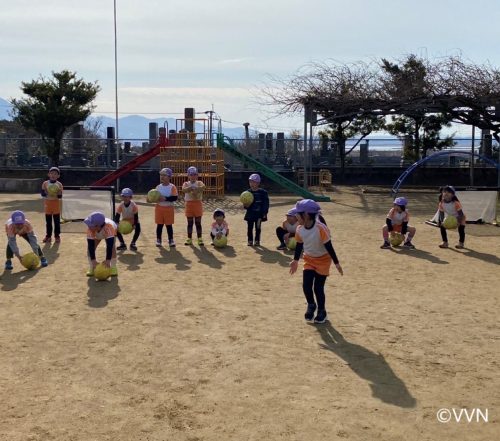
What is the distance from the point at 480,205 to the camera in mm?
17266

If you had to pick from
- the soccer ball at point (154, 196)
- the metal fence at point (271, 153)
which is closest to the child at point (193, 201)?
the soccer ball at point (154, 196)

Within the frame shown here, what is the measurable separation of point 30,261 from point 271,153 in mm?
23401

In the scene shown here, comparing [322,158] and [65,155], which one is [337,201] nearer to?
[322,158]

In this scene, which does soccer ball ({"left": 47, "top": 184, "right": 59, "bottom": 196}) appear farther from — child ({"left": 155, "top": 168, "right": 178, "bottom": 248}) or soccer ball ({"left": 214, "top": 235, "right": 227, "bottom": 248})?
soccer ball ({"left": 214, "top": 235, "right": 227, "bottom": 248})

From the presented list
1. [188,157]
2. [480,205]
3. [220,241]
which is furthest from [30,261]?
[188,157]

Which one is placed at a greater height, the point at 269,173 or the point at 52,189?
the point at 269,173

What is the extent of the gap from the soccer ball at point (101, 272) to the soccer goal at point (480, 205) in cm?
1034

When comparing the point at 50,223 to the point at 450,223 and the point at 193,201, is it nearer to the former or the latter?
the point at 193,201

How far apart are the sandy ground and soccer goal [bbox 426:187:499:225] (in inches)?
200

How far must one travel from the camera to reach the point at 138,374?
244 inches

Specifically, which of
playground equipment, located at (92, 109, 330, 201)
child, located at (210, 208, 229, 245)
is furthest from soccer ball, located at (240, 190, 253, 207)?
playground equipment, located at (92, 109, 330, 201)

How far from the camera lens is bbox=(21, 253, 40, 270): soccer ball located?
434 inches

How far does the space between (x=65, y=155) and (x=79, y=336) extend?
27350mm

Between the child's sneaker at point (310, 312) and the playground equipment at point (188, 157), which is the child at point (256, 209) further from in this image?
the playground equipment at point (188, 157)
